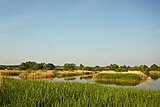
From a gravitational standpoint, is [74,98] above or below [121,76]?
below

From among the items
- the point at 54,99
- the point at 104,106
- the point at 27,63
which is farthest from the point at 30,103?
the point at 27,63

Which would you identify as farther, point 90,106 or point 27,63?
point 27,63

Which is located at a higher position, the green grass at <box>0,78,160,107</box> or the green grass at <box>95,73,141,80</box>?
the green grass at <box>95,73,141,80</box>

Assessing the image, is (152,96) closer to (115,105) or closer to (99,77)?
(115,105)

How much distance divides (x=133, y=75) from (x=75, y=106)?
1278 inches

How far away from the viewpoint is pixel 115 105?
10930 mm

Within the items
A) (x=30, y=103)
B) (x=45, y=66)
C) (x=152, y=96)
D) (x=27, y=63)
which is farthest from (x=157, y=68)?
(x=30, y=103)

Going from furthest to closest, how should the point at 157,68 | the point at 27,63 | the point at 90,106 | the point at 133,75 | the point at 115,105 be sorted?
the point at 157,68, the point at 27,63, the point at 133,75, the point at 115,105, the point at 90,106

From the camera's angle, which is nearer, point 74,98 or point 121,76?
point 74,98

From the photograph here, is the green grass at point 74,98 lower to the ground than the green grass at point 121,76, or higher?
lower

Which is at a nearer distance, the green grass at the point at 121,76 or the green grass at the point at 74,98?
the green grass at the point at 74,98

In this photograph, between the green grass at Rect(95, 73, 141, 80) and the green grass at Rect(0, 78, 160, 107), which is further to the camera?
the green grass at Rect(95, 73, 141, 80)

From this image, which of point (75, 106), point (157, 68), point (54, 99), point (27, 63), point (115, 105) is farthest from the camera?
point (157, 68)

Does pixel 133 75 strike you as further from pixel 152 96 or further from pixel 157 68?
pixel 157 68
